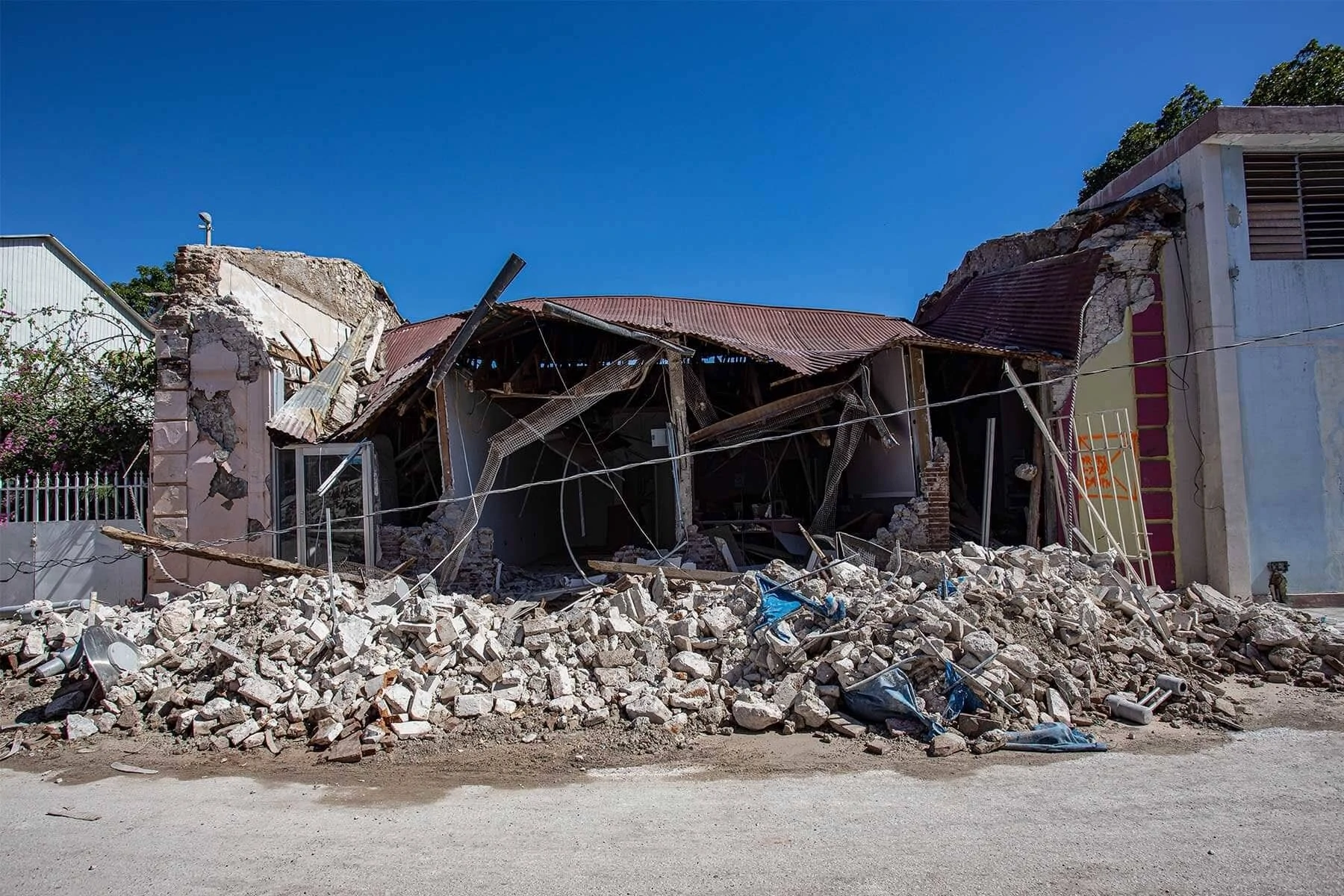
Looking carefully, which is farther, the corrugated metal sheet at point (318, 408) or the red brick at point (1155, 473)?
the red brick at point (1155, 473)

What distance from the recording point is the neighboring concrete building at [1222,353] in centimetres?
958

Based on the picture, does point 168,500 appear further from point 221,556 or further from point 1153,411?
point 1153,411

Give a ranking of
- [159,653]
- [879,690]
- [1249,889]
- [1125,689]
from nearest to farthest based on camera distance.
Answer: [1249,889] < [879,690] < [1125,689] < [159,653]

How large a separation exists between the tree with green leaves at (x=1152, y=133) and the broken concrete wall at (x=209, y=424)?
58.1 ft

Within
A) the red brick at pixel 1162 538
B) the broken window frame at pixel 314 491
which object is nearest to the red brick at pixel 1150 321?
the red brick at pixel 1162 538

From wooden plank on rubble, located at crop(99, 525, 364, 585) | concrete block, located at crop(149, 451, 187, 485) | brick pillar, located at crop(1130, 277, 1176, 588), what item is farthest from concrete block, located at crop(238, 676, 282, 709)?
brick pillar, located at crop(1130, 277, 1176, 588)

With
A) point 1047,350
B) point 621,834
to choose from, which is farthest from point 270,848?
point 1047,350

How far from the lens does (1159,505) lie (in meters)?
9.90

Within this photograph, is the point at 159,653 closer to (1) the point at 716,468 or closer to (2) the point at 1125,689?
(1) the point at 716,468

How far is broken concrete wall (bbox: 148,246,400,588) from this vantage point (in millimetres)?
10000

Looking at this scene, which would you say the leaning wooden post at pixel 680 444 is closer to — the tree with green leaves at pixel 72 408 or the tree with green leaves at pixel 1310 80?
the tree with green leaves at pixel 72 408

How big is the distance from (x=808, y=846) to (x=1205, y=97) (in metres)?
19.7

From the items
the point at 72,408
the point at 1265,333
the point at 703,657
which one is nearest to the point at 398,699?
the point at 703,657

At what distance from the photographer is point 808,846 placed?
386 cm
